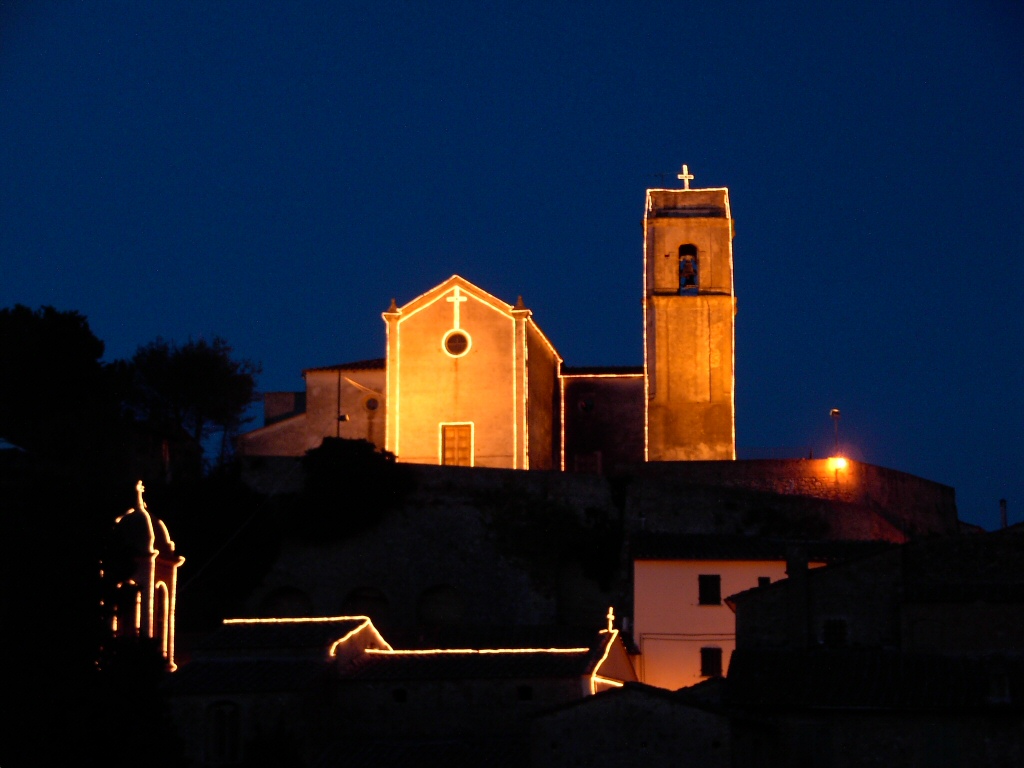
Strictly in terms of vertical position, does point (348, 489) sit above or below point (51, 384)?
below

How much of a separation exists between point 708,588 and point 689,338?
52.6ft

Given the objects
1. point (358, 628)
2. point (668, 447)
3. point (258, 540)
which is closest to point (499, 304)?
point (668, 447)

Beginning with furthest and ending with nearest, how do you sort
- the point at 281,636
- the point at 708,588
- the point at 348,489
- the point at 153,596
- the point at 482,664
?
the point at 348,489, the point at 708,588, the point at 281,636, the point at 482,664, the point at 153,596

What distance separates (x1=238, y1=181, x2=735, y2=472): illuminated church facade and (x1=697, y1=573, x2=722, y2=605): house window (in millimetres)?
12456

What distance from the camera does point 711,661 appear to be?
131ft

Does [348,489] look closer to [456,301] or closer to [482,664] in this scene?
[456,301]

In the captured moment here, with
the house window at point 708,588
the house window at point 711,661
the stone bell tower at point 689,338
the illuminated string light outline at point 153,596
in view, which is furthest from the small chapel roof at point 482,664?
the stone bell tower at point 689,338

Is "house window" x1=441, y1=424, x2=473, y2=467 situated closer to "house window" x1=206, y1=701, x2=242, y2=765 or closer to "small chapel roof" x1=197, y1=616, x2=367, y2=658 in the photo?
"small chapel roof" x1=197, y1=616, x2=367, y2=658

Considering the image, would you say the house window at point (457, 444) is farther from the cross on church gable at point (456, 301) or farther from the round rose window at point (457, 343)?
the cross on church gable at point (456, 301)

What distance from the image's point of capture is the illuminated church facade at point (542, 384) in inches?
2067

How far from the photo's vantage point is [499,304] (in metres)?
53.1

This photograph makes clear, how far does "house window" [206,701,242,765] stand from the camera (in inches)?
1347

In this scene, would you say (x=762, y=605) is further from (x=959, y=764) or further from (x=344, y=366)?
(x=344, y=366)

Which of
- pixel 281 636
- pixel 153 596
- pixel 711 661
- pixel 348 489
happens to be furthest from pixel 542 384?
pixel 153 596
